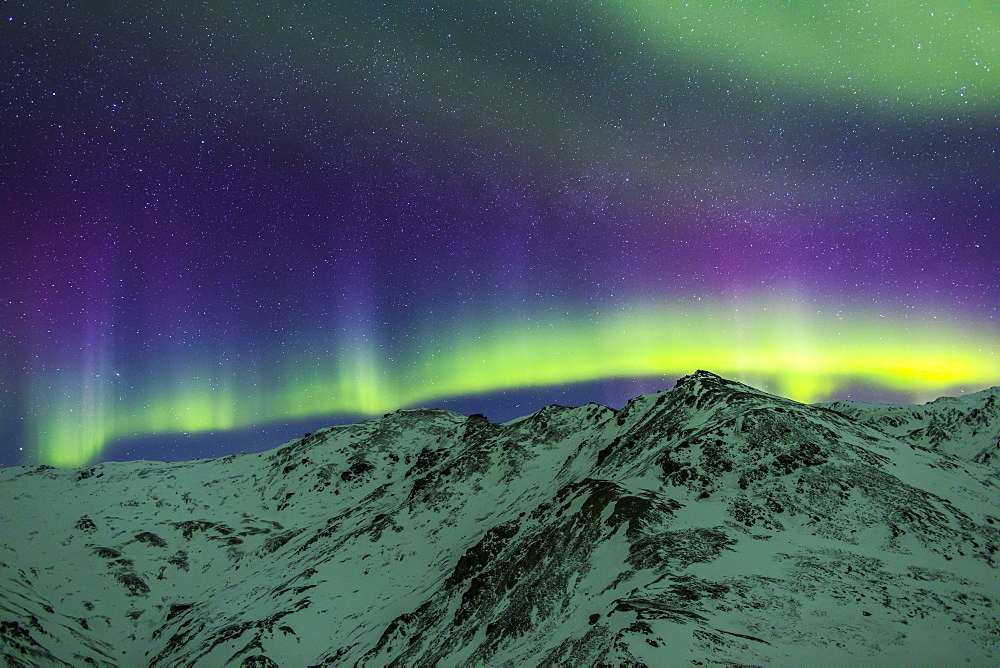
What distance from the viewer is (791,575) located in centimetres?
4647

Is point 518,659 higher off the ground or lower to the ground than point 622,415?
lower


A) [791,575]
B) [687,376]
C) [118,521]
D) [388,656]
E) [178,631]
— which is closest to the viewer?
[791,575]

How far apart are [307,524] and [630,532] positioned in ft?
440

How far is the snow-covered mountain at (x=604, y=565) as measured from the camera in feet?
131

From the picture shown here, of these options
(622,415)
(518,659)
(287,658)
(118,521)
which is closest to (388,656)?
(287,658)

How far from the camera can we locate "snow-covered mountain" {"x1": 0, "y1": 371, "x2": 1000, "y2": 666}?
40.1 metres

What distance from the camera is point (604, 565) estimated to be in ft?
182

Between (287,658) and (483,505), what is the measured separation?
43971mm

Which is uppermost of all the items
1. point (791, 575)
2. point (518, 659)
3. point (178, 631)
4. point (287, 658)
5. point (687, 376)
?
point (687, 376)

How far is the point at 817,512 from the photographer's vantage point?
58031 mm

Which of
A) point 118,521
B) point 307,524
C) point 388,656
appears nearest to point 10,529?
point 118,521

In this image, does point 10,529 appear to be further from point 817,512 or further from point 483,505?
point 817,512

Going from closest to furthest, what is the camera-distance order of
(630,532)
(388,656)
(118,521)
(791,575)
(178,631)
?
(791,575)
(630,532)
(388,656)
(178,631)
(118,521)

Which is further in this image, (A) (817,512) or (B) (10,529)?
(B) (10,529)
